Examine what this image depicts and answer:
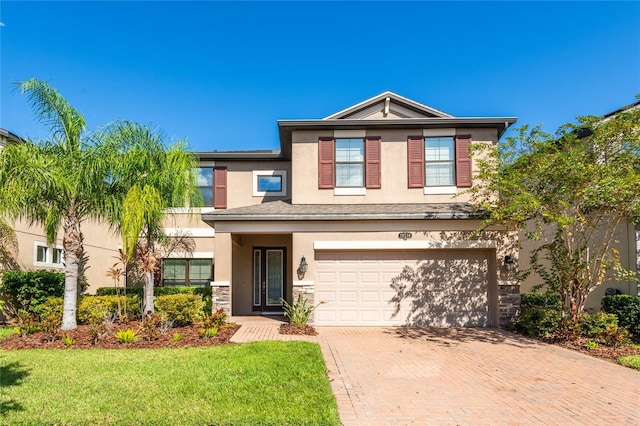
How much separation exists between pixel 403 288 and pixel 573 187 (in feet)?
16.9

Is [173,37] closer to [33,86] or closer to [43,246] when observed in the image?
[33,86]

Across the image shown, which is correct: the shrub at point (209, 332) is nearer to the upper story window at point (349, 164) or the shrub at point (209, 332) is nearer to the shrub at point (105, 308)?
the shrub at point (105, 308)

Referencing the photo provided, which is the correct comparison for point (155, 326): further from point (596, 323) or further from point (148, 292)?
point (596, 323)

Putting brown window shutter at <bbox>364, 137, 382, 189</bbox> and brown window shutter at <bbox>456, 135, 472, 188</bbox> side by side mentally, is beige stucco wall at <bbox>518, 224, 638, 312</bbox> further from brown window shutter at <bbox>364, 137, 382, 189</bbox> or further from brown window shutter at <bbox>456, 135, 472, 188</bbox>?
brown window shutter at <bbox>364, 137, 382, 189</bbox>

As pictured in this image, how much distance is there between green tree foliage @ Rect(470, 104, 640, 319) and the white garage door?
1.86 metres

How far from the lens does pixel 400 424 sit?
4977mm

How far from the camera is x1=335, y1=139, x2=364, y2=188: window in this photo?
1374cm

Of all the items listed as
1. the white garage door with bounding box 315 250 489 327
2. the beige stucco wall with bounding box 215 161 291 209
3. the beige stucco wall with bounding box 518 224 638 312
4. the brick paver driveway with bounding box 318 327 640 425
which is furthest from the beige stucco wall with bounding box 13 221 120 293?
the beige stucco wall with bounding box 518 224 638 312

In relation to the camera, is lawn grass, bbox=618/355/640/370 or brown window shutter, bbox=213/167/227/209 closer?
lawn grass, bbox=618/355/640/370

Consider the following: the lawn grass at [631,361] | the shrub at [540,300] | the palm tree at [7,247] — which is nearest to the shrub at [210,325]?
the palm tree at [7,247]

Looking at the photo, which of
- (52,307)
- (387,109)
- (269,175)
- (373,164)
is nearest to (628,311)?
(373,164)

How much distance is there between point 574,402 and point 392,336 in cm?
527

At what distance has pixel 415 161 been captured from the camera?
13633 mm

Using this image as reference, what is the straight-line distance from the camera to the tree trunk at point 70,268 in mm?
10680
